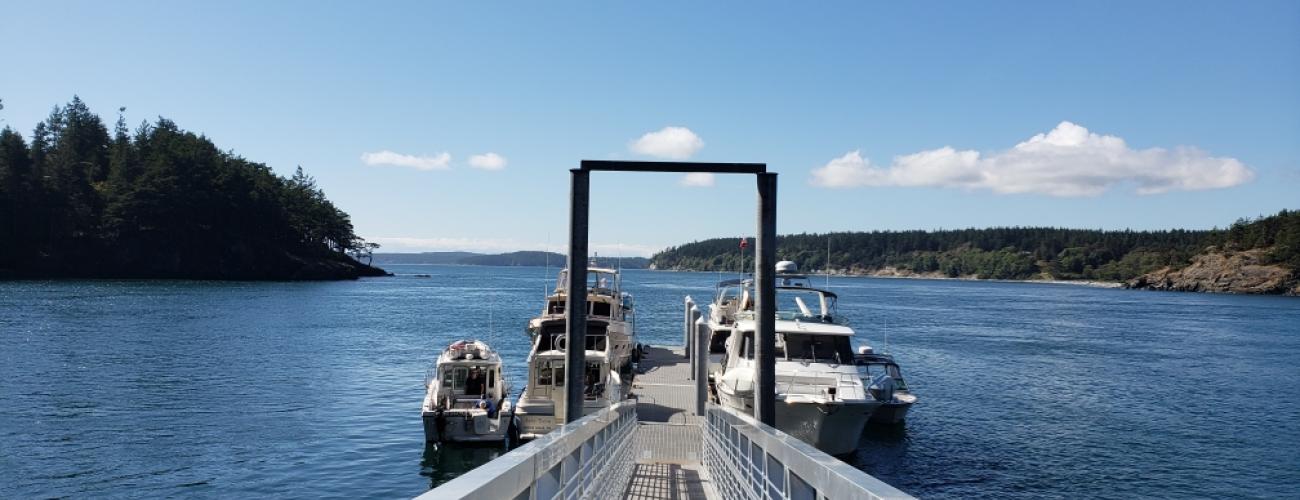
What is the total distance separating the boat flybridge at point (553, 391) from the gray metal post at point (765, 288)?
8816mm

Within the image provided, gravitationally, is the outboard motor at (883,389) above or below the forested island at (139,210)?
below

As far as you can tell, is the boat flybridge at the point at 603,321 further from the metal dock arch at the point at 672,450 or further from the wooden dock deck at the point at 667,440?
the metal dock arch at the point at 672,450

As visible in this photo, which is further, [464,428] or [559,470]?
[464,428]

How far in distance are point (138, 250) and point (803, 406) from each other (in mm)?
117730

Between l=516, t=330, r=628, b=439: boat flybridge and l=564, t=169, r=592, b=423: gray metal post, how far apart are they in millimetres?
8472

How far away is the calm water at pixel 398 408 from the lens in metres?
22.9

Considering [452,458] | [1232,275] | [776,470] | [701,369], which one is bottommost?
[452,458]

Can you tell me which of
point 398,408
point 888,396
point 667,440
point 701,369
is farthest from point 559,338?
point 888,396

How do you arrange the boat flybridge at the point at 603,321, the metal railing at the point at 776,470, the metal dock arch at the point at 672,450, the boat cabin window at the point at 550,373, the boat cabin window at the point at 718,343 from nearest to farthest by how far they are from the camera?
the metal railing at the point at 776,470 → the metal dock arch at the point at 672,450 → the boat cabin window at the point at 550,373 → the boat flybridge at the point at 603,321 → the boat cabin window at the point at 718,343

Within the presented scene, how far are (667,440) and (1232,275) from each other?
592 ft

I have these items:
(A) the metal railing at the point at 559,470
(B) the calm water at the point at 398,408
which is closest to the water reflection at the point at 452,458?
(B) the calm water at the point at 398,408

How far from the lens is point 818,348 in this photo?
25.0 m

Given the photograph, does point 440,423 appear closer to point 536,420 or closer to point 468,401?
point 468,401

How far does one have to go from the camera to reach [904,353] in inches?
2144
